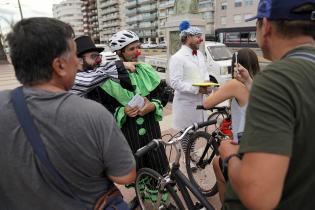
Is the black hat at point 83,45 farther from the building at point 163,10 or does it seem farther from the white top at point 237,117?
the building at point 163,10

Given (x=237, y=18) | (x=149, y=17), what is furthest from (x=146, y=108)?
(x=149, y=17)

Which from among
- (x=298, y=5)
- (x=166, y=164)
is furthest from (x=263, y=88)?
(x=166, y=164)

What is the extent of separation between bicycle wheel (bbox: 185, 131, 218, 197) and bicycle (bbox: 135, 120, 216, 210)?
0.79 m

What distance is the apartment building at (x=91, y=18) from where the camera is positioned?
344 ft

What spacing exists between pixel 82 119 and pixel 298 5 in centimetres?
97

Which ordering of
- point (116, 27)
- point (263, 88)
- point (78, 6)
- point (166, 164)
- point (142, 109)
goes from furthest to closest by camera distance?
point (78, 6) → point (116, 27) → point (166, 164) → point (142, 109) → point (263, 88)

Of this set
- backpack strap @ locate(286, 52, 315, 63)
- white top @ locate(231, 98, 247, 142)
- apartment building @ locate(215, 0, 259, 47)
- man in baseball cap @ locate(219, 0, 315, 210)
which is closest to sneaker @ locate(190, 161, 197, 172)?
white top @ locate(231, 98, 247, 142)

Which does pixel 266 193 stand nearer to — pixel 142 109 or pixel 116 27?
pixel 142 109

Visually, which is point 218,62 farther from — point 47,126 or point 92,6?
point 92,6

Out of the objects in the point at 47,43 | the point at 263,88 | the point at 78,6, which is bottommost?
the point at 263,88

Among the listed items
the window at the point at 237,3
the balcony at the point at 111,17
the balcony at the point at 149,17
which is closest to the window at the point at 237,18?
the window at the point at 237,3

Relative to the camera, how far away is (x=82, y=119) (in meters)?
1.27

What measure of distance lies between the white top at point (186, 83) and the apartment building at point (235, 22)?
28.0 meters

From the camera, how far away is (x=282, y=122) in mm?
934
